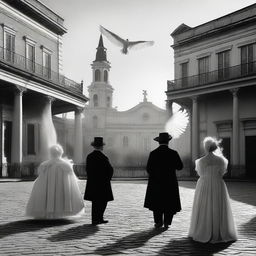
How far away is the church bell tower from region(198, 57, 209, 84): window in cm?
4711

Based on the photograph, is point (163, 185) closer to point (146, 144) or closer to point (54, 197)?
point (54, 197)

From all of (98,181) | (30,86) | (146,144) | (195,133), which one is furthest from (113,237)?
(146,144)

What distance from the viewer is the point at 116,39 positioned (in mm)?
25828

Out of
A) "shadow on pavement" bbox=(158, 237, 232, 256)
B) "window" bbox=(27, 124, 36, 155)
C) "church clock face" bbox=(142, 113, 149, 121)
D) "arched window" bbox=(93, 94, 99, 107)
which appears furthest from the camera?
"arched window" bbox=(93, 94, 99, 107)

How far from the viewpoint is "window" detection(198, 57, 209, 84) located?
2750 centimetres

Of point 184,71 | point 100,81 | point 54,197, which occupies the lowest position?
point 54,197

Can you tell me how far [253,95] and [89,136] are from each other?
4758 centimetres

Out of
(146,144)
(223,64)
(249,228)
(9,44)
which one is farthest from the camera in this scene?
(146,144)

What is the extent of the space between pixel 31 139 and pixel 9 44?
7093 mm

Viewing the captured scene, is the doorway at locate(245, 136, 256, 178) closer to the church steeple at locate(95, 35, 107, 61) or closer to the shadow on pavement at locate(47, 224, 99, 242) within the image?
the shadow on pavement at locate(47, 224, 99, 242)

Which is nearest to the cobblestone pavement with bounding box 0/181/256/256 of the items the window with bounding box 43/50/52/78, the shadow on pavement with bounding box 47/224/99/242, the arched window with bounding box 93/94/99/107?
the shadow on pavement with bounding box 47/224/99/242

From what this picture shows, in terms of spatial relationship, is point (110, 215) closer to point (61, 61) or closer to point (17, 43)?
point (17, 43)

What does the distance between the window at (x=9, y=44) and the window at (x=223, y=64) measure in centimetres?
1187

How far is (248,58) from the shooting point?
83.3 feet
